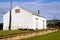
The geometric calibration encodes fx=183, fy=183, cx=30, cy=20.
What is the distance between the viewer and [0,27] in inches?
2249

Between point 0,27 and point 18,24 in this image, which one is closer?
point 18,24

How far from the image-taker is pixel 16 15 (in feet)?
175

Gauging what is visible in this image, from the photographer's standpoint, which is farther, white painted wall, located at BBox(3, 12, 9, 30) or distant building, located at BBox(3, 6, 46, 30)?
white painted wall, located at BBox(3, 12, 9, 30)

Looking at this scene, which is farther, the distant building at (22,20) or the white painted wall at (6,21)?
the white painted wall at (6,21)

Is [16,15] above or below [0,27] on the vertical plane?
above

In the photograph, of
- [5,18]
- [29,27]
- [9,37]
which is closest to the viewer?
[9,37]

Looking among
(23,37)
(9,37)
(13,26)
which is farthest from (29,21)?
(9,37)

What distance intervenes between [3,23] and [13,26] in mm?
3439

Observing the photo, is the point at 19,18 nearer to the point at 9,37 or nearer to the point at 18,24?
the point at 18,24

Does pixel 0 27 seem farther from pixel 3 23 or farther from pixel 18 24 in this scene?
pixel 18 24

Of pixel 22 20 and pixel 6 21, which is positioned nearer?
pixel 22 20

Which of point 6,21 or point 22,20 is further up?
point 22,20

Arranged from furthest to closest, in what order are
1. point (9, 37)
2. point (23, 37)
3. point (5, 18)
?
1. point (5, 18)
2. point (23, 37)
3. point (9, 37)

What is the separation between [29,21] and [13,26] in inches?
194
